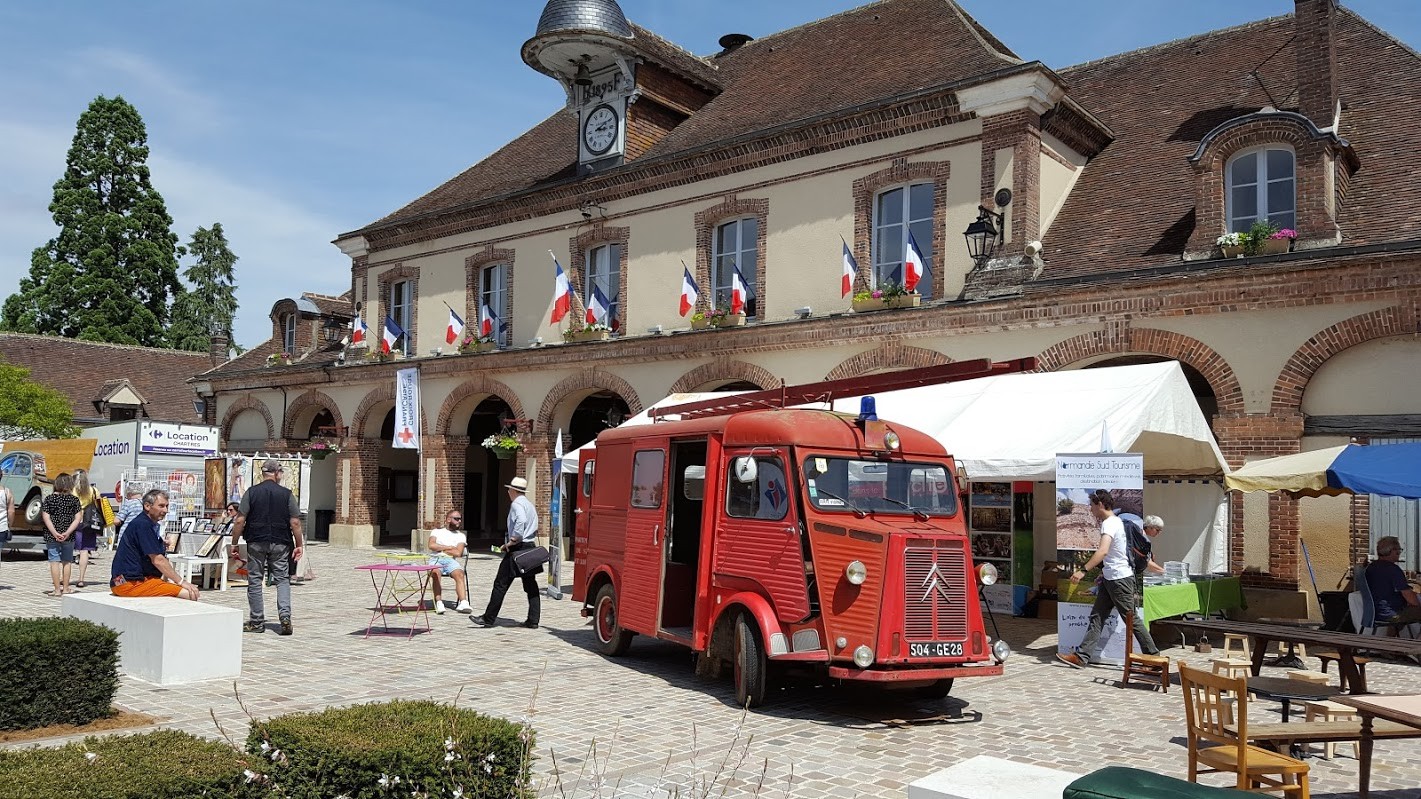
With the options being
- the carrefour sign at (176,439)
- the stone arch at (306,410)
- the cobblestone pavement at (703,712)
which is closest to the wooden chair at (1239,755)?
the cobblestone pavement at (703,712)

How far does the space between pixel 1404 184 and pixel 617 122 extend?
13784mm

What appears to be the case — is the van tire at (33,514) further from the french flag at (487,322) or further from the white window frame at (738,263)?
the white window frame at (738,263)

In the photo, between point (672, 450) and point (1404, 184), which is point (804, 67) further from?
point (672, 450)

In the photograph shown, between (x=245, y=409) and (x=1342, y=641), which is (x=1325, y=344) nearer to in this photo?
(x=1342, y=641)

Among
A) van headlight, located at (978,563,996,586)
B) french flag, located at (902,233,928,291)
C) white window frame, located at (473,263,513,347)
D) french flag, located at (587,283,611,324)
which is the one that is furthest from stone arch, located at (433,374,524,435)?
van headlight, located at (978,563,996,586)

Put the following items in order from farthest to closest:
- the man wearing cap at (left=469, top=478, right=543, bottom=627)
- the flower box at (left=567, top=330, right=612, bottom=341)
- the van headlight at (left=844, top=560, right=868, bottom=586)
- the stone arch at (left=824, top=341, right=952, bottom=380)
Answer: the flower box at (left=567, top=330, right=612, bottom=341) → the stone arch at (left=824, top=341, right=952, bottom=380) → the man wearing cap at (left=469, top=478, right=543, bottom=627) → the van headlight at (left=844, top=560, right=868, bottom=586)

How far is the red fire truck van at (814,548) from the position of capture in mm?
8211

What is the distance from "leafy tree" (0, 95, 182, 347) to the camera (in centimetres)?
4625

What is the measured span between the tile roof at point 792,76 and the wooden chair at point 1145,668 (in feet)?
31.5

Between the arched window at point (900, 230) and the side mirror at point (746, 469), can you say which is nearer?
the side mirror at point (746, 469)

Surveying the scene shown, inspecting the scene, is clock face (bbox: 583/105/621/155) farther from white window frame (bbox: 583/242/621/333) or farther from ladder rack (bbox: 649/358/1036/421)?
ladder rack (bbox: 649/358/1036/421)

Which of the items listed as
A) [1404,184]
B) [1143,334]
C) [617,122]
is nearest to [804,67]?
[617,122]

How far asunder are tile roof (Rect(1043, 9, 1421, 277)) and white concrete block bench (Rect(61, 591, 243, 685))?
12.0m

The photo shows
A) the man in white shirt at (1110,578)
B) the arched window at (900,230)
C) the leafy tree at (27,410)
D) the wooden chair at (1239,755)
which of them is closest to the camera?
the wooden chair at (1239,755)
